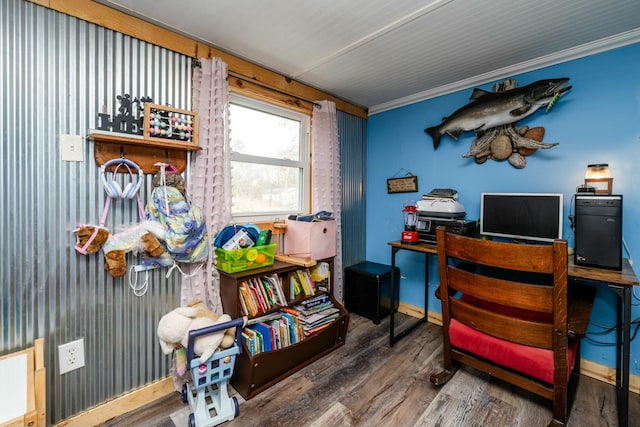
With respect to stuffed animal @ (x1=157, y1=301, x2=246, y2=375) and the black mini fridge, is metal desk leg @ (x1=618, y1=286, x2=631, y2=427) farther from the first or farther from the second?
stuffed animal @ (x1=157, y1=301, x2=246, y2=375)

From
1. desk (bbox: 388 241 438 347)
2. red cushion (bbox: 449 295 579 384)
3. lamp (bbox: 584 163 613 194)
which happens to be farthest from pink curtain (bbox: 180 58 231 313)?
A: lamp (bbox: 584 163 613 194)

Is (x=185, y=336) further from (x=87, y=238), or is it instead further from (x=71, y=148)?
(x=71, y=148)

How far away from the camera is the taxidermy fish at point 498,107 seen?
75.0 inches

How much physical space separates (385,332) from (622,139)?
7.31ft

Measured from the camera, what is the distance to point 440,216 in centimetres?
226

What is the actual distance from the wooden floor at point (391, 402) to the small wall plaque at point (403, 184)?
1578 millimetres

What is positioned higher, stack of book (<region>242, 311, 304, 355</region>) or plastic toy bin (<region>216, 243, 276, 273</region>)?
plastic toy bin (<region>216, 243, 276, 273</region>)

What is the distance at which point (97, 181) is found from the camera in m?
1.48

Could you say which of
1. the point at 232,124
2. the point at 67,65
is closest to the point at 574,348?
the point at 232,124

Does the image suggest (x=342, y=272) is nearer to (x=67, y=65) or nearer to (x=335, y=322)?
(x=335, y=322)

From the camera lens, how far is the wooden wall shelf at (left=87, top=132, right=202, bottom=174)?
147cm

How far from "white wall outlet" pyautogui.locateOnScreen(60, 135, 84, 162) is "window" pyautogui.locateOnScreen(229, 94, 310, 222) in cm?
89

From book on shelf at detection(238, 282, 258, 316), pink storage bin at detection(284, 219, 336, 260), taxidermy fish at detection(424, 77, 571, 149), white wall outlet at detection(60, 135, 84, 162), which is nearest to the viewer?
white wall outlet at detection(60, 135, 84, 162)

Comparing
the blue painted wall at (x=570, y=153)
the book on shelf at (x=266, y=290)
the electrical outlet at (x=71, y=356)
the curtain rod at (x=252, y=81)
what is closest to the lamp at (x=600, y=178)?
the blue painted wall at (x=570, y=153)
